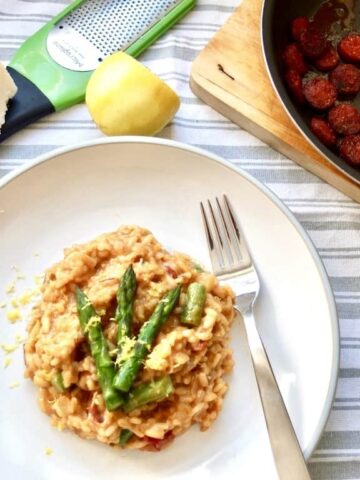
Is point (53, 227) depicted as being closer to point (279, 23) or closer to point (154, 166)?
point (154, 166)

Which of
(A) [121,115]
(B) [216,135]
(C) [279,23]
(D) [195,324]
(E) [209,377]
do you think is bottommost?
(E) [209,377]

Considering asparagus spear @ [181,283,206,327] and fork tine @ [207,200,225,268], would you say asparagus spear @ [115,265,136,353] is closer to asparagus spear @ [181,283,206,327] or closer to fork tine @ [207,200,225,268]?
asparagus spear @ [181,283,206,327]

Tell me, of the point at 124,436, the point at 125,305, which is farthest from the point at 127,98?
the point at 124,436

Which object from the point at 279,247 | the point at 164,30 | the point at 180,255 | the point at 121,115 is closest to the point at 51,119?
the point at 121,115

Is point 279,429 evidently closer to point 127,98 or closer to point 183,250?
point 183,250

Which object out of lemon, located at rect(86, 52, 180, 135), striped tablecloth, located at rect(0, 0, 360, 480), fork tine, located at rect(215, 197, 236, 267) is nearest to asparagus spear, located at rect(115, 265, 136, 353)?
fork tine, located at rect(215, 197, 236, 267)

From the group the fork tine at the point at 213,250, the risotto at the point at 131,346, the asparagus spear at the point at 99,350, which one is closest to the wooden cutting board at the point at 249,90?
the fork tine at the point at 213,250
